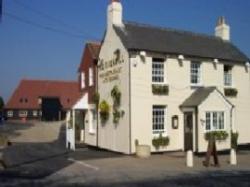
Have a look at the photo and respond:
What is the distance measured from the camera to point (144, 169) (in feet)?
62.6

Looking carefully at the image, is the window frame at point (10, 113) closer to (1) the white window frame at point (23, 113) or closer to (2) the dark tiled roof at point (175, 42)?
(1) the white window frame at point (23, 113)

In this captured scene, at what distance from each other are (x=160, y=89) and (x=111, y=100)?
343 centimetres

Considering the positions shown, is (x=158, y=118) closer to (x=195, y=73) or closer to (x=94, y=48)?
(x=195, y=73)

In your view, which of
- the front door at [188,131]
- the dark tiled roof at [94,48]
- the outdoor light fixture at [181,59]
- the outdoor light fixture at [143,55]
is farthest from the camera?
the dark tiled roof at [94,48]

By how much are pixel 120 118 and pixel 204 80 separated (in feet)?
21.3

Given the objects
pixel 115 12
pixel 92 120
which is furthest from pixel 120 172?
pixel 92 120

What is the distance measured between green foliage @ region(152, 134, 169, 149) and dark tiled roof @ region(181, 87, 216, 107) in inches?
100

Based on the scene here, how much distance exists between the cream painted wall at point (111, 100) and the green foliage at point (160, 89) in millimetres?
1680

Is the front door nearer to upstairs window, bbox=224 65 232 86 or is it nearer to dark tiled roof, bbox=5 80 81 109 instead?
upstairs window, bbox=224 65 232 86

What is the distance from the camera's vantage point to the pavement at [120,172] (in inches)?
612

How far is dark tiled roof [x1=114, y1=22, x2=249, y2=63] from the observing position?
1030 inches

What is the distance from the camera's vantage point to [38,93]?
78.6 meters

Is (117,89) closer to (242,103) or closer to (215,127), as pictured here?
(215,127)

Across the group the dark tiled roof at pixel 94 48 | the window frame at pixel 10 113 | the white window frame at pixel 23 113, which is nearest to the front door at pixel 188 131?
the dark tiled roof at pixel 94 48
